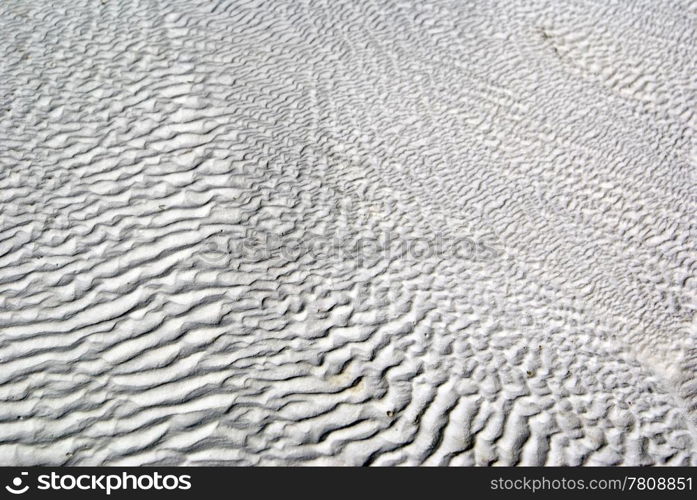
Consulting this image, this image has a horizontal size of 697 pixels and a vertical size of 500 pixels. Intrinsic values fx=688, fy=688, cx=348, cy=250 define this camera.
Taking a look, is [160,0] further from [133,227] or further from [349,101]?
[133,227]

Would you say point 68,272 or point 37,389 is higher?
point 68,272

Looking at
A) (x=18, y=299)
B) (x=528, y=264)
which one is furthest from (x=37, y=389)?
(x=528, y=264)

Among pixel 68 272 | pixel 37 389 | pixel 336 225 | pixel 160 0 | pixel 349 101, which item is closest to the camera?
pixel 37 389

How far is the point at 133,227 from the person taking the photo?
22.1ft

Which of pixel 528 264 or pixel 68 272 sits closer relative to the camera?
pixel 68 272

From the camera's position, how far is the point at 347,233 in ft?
23.9

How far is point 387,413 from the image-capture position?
5.23 meters

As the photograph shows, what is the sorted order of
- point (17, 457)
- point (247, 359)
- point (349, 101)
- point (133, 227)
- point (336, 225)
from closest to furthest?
1. point (17, 457)
2. point (247, 359)
3. point (133, 227)
4. point (336, 225)
5. point (349, 101)

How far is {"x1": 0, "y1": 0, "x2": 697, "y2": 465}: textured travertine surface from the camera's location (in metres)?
5.12

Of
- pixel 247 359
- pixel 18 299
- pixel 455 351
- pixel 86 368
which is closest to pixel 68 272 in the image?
pixel 18 299

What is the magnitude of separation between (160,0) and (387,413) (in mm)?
8330

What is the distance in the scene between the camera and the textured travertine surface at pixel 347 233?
5.12 meters

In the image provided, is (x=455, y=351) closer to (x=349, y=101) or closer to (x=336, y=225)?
Answer: (x=336, y=225)

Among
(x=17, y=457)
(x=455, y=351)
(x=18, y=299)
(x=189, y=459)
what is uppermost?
(x=18, y=299)
